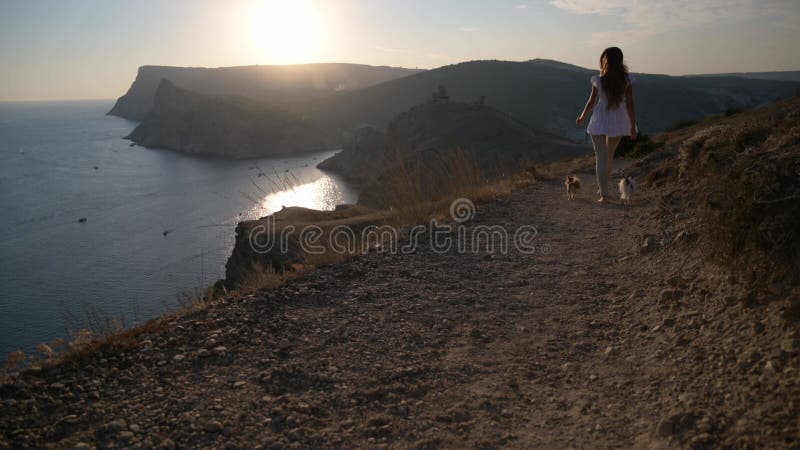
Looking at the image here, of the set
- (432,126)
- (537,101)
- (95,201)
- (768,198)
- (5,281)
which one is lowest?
(5,281)

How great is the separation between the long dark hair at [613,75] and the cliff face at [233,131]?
80.5 meters

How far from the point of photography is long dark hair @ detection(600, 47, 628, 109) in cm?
563

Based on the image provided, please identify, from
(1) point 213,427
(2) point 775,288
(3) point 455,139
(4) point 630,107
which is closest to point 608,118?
(4) point 630,107

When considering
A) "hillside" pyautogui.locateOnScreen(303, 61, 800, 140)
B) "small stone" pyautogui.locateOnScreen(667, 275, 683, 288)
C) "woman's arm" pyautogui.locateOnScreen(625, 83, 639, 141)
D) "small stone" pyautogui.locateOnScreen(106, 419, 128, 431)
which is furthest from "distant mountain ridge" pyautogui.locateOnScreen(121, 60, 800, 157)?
"small stone" pyautogui.locateOnScreen(106, 419, 128, 431)

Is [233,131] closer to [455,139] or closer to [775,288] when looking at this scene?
[455,139]

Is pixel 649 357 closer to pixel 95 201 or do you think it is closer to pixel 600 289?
pixel 600 289

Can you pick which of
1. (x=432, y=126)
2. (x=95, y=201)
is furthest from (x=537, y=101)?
(x=95, y=201)

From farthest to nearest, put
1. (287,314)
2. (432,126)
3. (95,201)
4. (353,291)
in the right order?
1. (432,126)
2. (95,201)
3. (353,291)
4. (287,314)

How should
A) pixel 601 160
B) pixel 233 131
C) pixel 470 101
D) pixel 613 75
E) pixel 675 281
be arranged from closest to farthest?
pixel 675 281, pixel 613 75, pixel 601 160, pixel 233 131, pixel 470 101

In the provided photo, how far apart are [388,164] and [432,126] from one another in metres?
50.0

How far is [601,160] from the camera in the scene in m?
6.21

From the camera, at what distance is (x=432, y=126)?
55.8 m

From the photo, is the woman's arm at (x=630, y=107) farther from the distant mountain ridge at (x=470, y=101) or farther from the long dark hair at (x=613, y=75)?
the distant mountain ridge at (x=470, y=101)

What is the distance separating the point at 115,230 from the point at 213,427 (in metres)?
37.6
